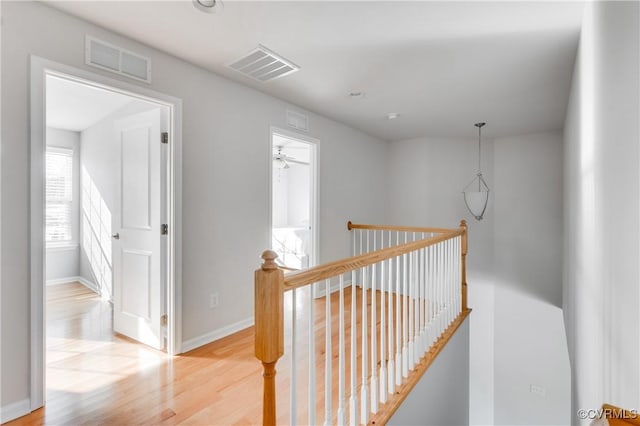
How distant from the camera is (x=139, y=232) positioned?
2.72m

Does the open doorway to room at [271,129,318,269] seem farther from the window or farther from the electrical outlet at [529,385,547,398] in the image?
the electrical outlet at [529,385,547,398]

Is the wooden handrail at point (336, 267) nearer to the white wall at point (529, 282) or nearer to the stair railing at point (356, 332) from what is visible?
the stair railing at point (356, 332)

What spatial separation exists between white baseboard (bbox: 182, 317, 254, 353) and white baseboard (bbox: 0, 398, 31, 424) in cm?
95

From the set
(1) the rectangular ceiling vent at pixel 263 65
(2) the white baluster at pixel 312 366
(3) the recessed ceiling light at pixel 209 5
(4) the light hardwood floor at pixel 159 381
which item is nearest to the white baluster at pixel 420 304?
(4) the light hardwood floor at pixel 159 381

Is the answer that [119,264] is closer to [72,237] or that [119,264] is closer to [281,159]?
[72,237]

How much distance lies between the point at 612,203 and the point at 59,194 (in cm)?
637

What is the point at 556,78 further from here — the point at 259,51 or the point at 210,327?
the point at 210,327

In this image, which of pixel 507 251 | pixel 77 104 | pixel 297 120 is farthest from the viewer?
pixel 507 251

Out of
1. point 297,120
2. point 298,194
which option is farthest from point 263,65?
point 298,194

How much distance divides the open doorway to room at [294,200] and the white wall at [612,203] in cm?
265

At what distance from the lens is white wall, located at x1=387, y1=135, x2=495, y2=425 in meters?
5.14

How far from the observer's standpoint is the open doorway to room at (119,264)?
7.68 feet

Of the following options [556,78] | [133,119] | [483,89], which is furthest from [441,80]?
[133,119]

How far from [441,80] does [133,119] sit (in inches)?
111
